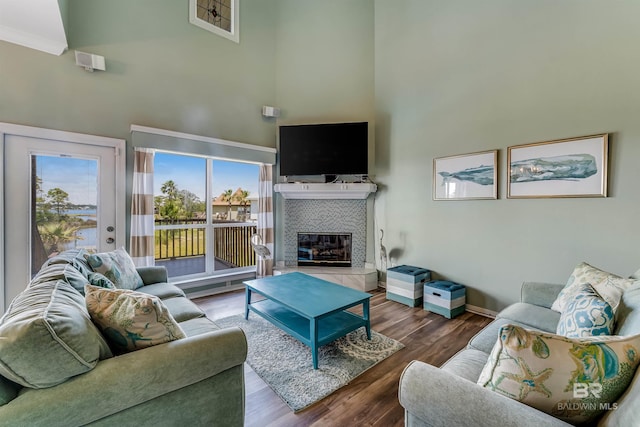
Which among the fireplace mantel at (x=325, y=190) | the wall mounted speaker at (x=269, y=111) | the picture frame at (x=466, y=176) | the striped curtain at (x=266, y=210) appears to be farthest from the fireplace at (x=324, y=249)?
the wall mounted speaker at (x=269, y=111)

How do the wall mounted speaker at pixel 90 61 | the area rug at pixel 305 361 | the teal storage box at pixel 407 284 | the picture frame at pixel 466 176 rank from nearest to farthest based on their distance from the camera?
1. the area rug at pixel 305 361
2. the wall mounted speaker at pixel 90 61
3. the picture frame at pixel 466 176
4. the teal storage box at pixel 407 284

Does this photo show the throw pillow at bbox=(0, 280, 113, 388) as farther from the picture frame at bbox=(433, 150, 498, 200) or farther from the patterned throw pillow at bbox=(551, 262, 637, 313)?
the picture frame at bbox=(433, 150, 498, 200)

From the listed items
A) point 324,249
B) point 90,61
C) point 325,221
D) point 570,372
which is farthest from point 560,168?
point 90,61

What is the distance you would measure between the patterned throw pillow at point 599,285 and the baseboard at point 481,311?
3.69 feet

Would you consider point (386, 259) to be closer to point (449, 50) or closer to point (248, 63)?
point (449, 50)

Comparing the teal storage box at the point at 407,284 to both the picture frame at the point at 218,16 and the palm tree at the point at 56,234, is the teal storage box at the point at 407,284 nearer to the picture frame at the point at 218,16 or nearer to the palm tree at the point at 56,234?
the palm tree at the point at 56,234

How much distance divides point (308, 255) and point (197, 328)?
278 centimetres

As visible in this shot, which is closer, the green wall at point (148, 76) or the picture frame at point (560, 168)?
the picture frame at point (560, 168)

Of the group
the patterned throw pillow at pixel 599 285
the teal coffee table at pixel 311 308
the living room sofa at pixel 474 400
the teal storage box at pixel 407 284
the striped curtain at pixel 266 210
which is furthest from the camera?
the striped curtain at pixel 266 210

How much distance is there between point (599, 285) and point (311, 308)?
6.27ft

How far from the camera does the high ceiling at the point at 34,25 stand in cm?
223

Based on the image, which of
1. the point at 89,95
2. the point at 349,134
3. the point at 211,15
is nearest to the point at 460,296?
the point at 349,134

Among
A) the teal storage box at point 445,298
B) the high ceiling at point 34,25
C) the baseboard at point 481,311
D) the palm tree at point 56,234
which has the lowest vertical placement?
the baseboard at point 481,311

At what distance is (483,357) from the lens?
1502 millimetres
